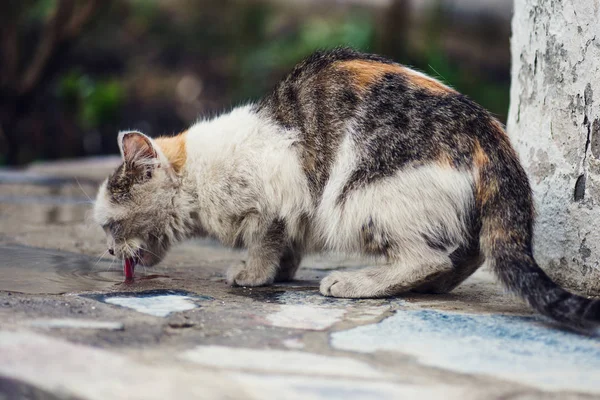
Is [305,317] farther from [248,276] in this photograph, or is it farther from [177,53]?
[177,53]

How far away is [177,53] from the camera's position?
509 inches

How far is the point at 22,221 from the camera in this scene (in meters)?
5.33

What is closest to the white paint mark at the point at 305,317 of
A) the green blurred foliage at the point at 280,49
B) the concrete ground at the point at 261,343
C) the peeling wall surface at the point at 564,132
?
the concrete ground at the point at 261,343

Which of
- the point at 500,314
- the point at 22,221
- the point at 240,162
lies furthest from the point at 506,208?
the point at 22,221

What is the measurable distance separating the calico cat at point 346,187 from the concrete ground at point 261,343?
16cm

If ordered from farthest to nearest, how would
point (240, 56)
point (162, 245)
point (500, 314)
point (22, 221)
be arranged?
point (240, 56) < point (22, 221) < point (162, 245) < point (500, 314)

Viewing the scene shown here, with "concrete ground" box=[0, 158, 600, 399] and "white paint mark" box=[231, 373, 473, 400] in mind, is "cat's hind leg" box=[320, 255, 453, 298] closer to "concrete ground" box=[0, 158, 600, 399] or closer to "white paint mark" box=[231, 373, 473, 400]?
"concrete ground" box=[0, 158, 600, 399]

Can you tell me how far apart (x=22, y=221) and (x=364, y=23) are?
28.7 ft

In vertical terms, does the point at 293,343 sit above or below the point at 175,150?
below

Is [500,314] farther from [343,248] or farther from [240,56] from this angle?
[240,56]

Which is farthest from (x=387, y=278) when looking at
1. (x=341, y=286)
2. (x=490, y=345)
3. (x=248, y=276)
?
(x=490, y=345)

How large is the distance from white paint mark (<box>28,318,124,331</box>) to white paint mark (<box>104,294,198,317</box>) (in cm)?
25

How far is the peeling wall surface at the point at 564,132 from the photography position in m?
3.47

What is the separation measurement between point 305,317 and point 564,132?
5.14 feet
